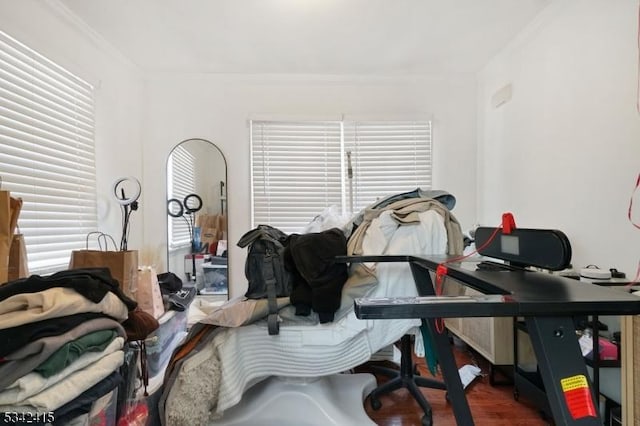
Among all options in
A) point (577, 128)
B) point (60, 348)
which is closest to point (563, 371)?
point (60, 348)

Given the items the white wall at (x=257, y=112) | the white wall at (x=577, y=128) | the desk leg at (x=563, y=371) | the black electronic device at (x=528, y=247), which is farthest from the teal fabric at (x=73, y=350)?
the white wall at (x=577, y=128)

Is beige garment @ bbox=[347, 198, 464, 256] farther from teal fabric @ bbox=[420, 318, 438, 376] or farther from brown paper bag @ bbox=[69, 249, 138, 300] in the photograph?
brown paper bag @ bbox=[69, 249, 138, 300]

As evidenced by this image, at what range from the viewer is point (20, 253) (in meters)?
1.45

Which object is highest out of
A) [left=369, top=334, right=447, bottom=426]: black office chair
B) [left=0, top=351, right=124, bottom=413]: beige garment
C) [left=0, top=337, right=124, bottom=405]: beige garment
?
[left=0, top=337, right=124, bottom=405]: beige garment

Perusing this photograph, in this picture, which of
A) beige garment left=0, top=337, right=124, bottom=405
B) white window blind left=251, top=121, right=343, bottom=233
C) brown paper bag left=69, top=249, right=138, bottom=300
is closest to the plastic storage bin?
brown paper bag left=69, top=249, right=138, bottom=300

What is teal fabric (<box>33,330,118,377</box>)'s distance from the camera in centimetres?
90

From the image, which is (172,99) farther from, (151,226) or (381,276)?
(381,276)

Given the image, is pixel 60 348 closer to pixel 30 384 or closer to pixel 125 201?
pixel 30 384

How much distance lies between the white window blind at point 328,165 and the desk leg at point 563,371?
2.50m

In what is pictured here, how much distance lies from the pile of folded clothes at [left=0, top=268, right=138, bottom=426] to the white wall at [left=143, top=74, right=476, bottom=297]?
2.03m

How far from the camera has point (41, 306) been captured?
0.94m

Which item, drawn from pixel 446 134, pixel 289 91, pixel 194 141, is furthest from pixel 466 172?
pixel 194 141

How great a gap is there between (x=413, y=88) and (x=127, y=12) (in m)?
2.32

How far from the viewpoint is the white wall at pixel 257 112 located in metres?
3.09
